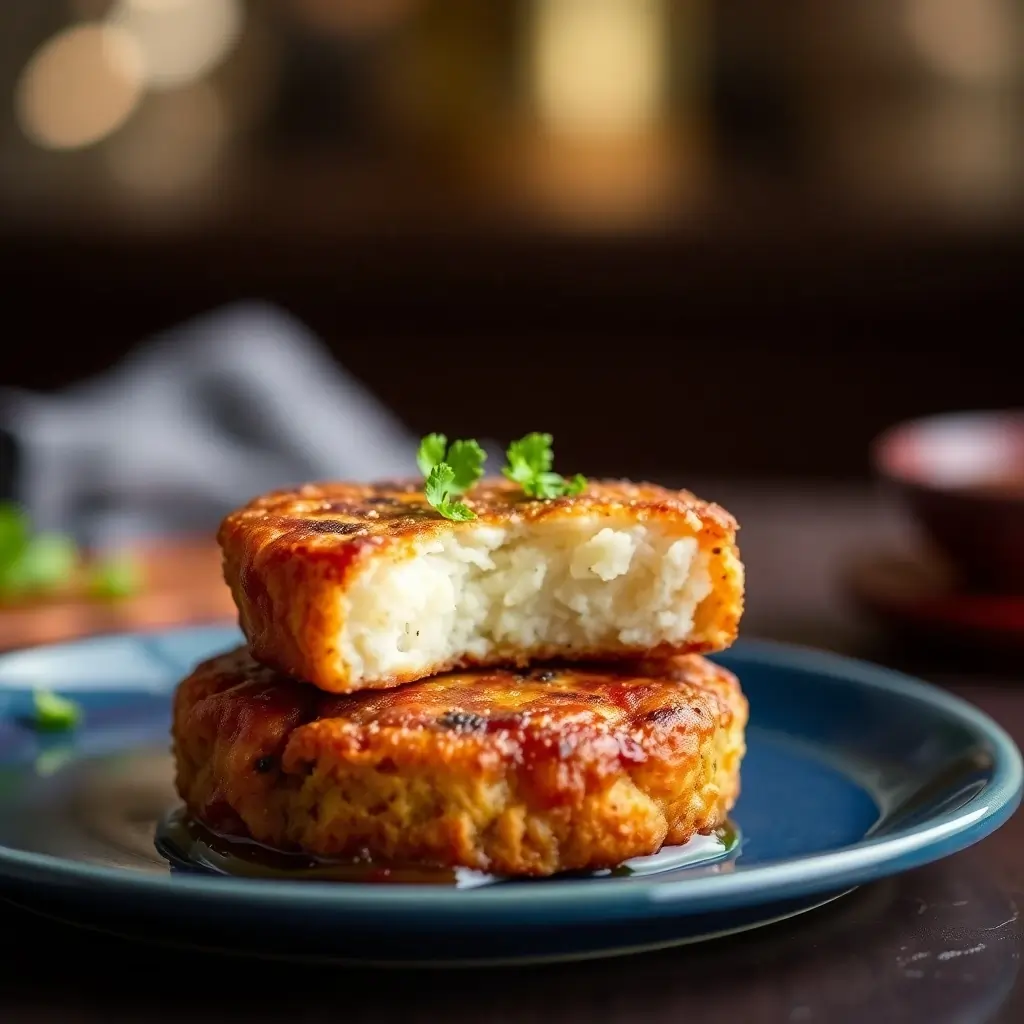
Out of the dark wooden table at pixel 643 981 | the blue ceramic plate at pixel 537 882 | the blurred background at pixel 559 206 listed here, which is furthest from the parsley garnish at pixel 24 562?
the blurred background at pixel 559 206

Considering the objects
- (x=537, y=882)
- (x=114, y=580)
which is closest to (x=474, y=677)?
(x=537, y=882)

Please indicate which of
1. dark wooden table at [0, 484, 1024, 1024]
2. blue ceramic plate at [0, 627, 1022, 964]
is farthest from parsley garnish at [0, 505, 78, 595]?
dark wooden table at [0, 484, 1024, 1024]

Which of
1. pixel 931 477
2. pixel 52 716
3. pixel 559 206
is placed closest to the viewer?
pixel 52 716

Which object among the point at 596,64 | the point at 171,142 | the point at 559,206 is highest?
the point at 596,64

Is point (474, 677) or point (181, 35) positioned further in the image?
point (181, 35)

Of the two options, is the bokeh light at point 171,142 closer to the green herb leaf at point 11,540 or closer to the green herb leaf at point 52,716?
the green herb leaf at point 11,540

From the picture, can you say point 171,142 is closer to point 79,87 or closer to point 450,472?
point 79,87
